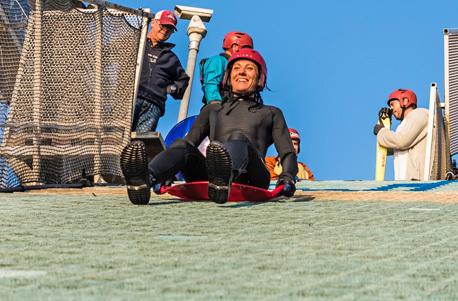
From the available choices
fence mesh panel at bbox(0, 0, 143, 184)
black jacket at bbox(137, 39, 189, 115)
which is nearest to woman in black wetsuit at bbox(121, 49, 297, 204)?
fence mesh panel at bbox(0, 0, 143, 184)

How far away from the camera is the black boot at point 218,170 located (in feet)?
15.0

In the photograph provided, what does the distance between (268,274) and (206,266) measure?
0.71 ft

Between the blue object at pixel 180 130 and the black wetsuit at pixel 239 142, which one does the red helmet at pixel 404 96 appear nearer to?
the blue object at pixel 180 130

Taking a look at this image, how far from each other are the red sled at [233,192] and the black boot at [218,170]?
0.38 metres

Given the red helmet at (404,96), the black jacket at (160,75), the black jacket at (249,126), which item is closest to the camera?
the black jacket at (249,126)

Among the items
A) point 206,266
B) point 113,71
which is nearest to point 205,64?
point 113,71

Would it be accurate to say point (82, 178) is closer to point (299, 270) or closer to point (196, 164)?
point (196, 164)

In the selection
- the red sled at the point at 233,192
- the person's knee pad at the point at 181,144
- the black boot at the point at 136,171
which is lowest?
the red sled at the point at 233,192

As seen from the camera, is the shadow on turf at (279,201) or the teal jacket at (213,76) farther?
the teal jacket at (213,76)

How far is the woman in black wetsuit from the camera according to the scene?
15.2ft

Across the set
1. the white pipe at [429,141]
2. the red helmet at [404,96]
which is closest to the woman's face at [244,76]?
the white pipe at [429,141]

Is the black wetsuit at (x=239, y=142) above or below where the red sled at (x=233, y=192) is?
above

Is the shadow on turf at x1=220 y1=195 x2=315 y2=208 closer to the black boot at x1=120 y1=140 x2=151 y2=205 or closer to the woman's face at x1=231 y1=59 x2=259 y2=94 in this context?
the black boot at x1=120 y1=140 x2=151 y2=205

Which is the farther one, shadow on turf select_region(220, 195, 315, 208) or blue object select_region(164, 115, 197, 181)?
blue object select_region(164, 115, 197, 181)
